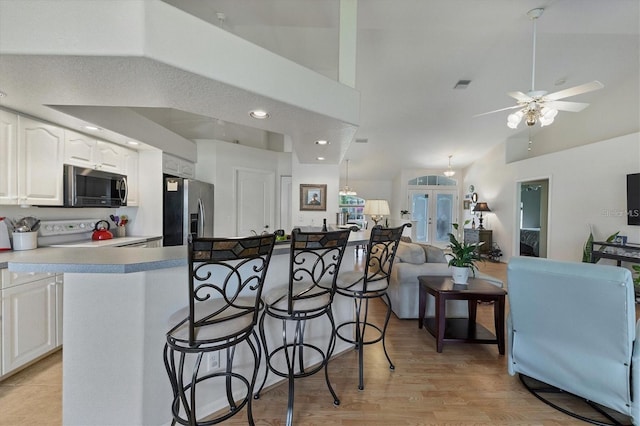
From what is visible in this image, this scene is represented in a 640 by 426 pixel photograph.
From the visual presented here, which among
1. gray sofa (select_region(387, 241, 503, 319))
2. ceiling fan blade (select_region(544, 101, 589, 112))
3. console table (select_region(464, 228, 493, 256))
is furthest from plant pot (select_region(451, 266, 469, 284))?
console table (select_region(464, 228, 493, 256))

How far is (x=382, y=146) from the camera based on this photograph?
7102mm

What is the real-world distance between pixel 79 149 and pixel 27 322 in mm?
1614

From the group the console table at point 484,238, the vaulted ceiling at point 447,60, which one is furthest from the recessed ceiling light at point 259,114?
the console table at point 484,238

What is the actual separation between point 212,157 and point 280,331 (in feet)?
11.9

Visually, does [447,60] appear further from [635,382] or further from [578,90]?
[635,382]

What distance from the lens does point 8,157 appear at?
2.19m

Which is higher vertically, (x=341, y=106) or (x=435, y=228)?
(x=341, y=106)

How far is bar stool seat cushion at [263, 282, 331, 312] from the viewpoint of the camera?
5.23ft

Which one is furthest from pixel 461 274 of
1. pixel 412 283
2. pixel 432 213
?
pixel 432 213

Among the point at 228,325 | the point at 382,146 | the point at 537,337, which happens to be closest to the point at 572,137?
the point at 382,146

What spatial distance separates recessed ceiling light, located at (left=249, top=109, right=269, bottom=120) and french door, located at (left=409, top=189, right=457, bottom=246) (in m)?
7.67

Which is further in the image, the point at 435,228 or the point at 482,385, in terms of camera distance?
the point at 435,228

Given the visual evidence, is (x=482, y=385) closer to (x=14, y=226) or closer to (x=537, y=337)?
(x=537, y=337)

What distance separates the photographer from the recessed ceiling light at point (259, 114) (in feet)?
6.48
